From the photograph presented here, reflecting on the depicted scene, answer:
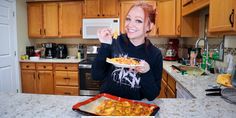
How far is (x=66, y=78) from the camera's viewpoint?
3480 mm

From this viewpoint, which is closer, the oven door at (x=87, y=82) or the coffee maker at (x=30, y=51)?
the oven door at (x=87, y=82)

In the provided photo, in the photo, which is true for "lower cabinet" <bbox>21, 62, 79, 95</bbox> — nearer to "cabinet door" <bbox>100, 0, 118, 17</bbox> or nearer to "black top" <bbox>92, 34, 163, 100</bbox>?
"cabinet door" <bbox>100, 0, 118, 17</bbox>

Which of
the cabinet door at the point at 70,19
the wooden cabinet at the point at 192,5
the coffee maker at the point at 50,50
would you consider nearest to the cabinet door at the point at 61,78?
the coffee maker at the point at 50,50

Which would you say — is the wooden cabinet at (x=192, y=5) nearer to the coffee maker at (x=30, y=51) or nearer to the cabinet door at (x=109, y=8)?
the cabinet door at (x=109, y=8)

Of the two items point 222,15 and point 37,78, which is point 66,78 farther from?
point 222,15

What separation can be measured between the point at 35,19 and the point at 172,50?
278cm

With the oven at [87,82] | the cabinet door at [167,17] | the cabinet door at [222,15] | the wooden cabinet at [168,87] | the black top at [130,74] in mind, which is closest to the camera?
the black top at [130,74]

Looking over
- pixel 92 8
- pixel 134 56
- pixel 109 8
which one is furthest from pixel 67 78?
pixel 134 56

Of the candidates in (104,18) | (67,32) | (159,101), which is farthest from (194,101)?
(67,32)

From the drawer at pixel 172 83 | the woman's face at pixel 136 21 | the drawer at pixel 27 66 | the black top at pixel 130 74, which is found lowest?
the drawer at pixel 172 83

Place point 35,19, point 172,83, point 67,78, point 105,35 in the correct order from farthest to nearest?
1. point 35,19
2. point 67,78
3. point 172,83
4. point 105,35

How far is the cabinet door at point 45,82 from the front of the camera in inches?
140

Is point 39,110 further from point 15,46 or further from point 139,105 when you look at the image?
point 15,46

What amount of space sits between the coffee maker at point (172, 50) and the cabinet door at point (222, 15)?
1625mm
